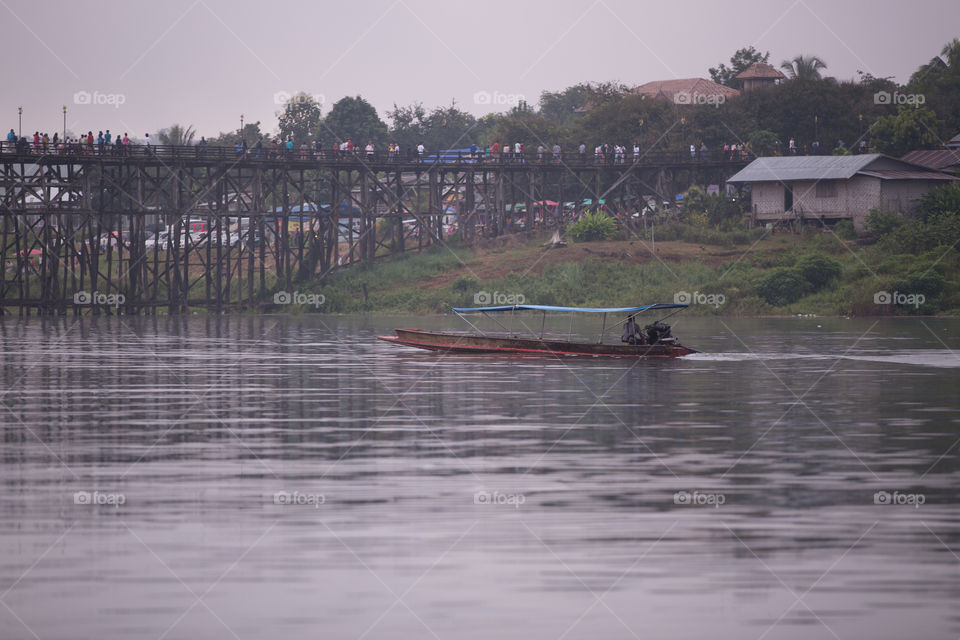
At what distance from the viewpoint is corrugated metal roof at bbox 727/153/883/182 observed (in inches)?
3152

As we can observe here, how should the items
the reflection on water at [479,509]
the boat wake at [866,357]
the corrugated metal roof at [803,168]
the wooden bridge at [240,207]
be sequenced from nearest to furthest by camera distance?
1. the reflection on water at [479,509]
2. the boat wake at [866,357]
3. the wooden bridge at [240,207]
4. the corrugated metal roof at [803,168]

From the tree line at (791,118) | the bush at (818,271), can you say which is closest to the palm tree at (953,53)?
the tree line at (791,118)

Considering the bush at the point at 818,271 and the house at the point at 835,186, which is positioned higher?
the house at the point at 835,186

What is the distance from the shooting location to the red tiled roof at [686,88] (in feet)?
415

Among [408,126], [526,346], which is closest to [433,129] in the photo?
[408,126]

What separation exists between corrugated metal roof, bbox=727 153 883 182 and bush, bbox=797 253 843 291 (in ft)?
31.9

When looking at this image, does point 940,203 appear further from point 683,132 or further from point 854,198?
point 683,132

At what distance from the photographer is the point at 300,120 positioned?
12325cm

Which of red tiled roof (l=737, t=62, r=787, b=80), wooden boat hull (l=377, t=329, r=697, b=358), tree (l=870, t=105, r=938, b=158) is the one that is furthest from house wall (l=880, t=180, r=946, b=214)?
red tiled roof (l=737, t=62, r=787, b=80)

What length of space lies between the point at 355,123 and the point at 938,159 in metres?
53.4

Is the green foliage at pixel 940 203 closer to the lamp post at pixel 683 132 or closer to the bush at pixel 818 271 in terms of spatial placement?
the bush at pixel 818 271

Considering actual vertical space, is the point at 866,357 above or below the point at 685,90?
below

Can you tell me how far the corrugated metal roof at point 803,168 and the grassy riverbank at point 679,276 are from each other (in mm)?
3688

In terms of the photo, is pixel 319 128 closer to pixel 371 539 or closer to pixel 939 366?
pixel 939 366
